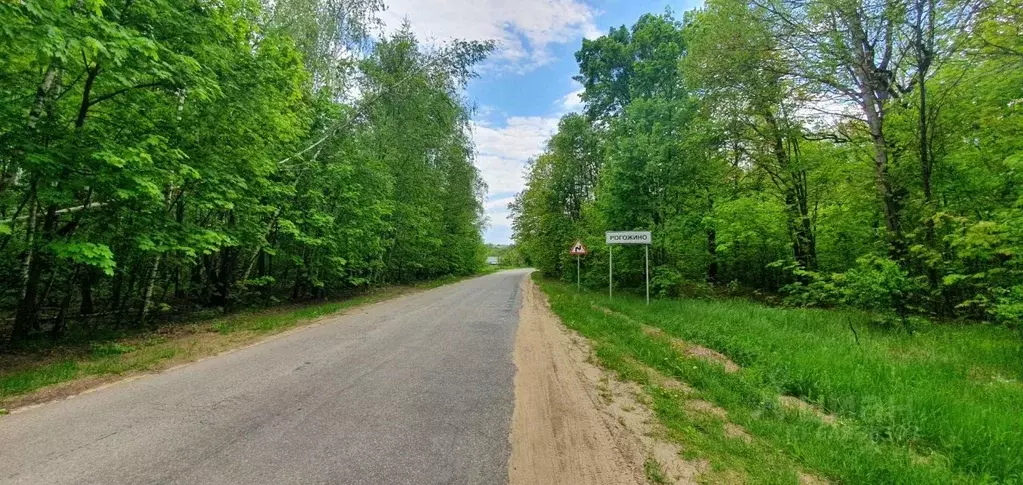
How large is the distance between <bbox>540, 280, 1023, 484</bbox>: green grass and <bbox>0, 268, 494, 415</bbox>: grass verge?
6687mm

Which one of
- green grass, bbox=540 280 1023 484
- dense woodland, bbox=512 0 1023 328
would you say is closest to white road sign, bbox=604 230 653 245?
dense woodland, bbox=512 0 1023 328

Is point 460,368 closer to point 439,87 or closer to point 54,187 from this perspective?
point 54,187

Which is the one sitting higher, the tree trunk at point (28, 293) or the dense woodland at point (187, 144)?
the dense woodland at point (187, 144)

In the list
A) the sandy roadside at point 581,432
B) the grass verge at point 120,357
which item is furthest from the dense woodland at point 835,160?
the grass verge at point 120,357

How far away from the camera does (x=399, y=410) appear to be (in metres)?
4.05

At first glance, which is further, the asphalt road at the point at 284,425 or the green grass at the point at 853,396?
the green grass at the point at 853,396

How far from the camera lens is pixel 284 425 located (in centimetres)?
366

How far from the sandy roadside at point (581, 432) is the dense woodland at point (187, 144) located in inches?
236

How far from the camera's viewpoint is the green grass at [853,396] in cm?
305

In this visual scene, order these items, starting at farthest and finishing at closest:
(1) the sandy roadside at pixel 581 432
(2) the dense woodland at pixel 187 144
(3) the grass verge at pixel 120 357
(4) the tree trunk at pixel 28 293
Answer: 1. (4) the tree trunk at pixel 28 293
2. (2) the dense woodland at pixel 187 144
3. (3) the grass verge at pixel 120 357
4. (1) the sandy roadside at pixel 581 432

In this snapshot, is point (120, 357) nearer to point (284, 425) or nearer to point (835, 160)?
point (284, 425)

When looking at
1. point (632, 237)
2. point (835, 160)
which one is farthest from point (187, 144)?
point (835, 160)

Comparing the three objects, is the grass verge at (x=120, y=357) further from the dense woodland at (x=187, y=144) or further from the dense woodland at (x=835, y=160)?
the dense woodland at (x=835, y=160)

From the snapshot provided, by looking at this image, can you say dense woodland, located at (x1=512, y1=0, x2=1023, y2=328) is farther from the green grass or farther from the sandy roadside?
the sandy roadside
